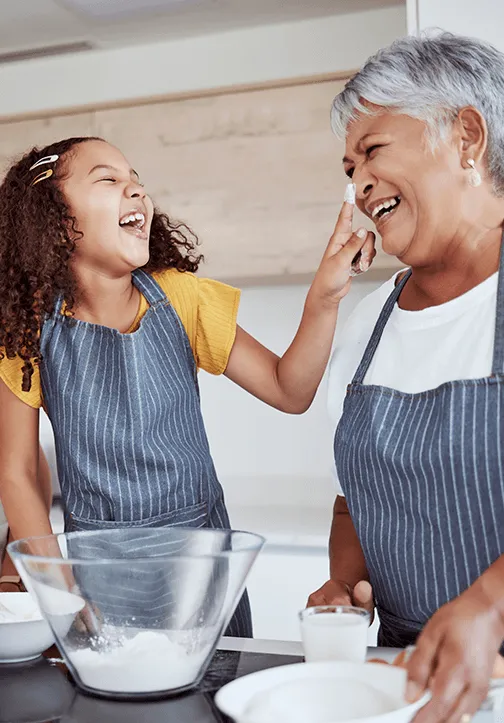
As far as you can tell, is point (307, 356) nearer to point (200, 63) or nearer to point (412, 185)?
point (412, 185)

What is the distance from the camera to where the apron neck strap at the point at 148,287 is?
5.16 feet

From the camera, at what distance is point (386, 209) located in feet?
4.03

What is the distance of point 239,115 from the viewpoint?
2.82m

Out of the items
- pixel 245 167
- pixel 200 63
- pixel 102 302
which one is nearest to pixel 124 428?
pixel 102 302

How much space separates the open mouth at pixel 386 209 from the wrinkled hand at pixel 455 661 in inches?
25.7

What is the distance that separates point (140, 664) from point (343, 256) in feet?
2.59

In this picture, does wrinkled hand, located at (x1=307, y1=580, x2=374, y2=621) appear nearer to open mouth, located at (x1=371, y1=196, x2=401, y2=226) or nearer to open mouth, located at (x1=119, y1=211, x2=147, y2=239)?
open mouth, located at (x1=371, y1=196, x2=401, y2=226)

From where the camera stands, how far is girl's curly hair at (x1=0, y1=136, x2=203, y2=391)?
4.96 feet

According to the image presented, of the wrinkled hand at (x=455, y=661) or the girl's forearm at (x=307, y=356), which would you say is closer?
the wrinkled hand at (x=455, y=661)

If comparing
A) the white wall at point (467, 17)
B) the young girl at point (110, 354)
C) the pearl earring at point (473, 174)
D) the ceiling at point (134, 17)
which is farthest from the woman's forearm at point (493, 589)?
the ceiling at point (134, 17)

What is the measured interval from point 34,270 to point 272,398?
19.5 inches

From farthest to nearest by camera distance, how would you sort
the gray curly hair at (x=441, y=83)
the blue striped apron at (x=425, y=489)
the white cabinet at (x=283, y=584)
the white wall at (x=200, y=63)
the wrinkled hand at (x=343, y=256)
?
the white wall at (x=200, y=63)
the white cabinet at (x=283, y=584)
the wrinkled hand at (x=343, y=256)
the gray curly hair at (x=441, y=83)
the blue striped apron at (x=425, y=489)

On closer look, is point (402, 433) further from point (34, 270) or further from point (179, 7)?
point (179, 7)

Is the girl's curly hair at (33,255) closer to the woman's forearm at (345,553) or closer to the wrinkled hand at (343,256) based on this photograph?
the wrinkled hand at (343,256)
